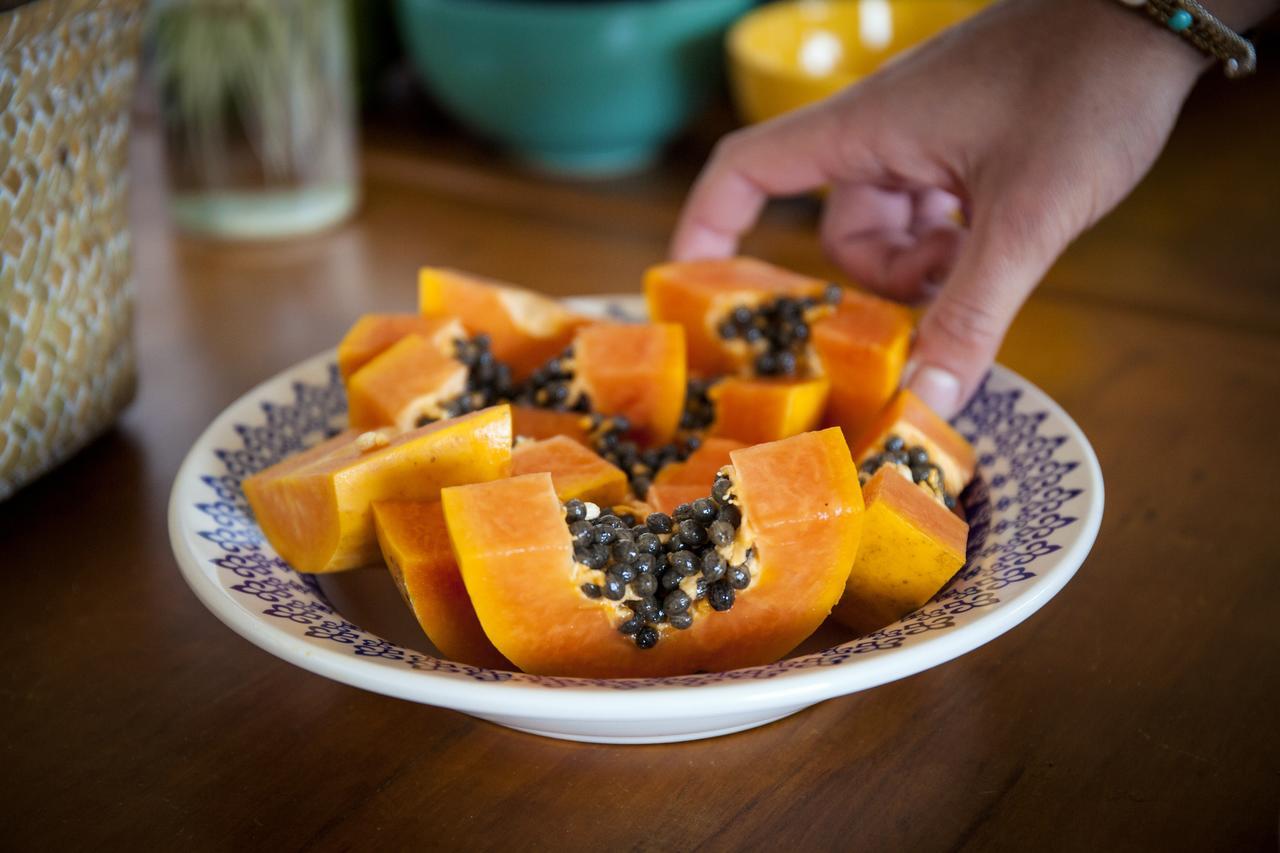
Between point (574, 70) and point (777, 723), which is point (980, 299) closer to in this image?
point (777, 723)

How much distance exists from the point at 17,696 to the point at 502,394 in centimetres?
46

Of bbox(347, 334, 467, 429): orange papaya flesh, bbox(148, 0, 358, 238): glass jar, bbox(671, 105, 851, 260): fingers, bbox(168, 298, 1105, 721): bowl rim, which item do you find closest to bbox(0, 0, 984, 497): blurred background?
bbox(148, 0, 358, 238): glass jar

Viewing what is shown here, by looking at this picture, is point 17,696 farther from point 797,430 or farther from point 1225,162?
point 1225,162

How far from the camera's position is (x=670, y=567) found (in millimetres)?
759

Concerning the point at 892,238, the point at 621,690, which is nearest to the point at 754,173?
the point at 892,238

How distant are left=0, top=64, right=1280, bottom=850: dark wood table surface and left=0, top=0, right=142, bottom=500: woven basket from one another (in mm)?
95

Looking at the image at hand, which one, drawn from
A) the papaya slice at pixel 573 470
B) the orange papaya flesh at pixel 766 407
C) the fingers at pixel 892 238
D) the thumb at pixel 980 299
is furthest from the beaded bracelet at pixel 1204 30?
the papaya slice at pixel 573 470

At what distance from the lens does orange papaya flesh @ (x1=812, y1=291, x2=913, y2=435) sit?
1.04 meters

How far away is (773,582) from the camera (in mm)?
760

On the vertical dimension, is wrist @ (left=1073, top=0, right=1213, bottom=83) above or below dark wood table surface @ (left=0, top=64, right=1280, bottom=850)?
above

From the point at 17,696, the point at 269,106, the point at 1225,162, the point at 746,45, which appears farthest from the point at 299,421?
the point at 1225,162

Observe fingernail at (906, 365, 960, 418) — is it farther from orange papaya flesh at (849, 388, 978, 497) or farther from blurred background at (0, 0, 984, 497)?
blurred background at (0, 0, 984, 497)

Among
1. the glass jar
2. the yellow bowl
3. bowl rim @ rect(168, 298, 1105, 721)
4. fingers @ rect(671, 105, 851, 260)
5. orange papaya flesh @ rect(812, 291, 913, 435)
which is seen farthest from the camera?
the yellow bowl

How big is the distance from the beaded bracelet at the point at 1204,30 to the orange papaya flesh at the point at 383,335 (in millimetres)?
681
